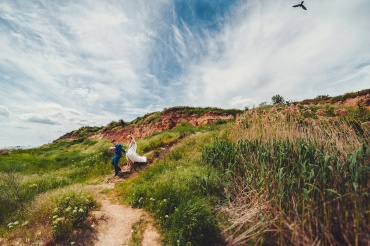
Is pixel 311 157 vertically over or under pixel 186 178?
over

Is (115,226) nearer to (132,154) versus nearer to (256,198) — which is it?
(256,198)

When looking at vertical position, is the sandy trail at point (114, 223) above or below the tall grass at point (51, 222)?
below

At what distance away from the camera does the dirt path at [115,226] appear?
14.5 ft

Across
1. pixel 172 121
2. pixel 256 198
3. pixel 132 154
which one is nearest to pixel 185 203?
pixel 256 198

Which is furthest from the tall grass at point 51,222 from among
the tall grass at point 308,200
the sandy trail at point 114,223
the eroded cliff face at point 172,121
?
the eroded cliff face at point 172,121

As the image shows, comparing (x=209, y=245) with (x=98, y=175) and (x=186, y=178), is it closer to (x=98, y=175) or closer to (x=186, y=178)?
(x=186, y=178)

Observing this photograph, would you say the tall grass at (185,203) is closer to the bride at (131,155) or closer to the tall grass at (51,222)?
the tall grass at (51,222)

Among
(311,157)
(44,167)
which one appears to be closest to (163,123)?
(44,167)

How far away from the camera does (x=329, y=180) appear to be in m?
3.69

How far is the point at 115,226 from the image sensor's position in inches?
199

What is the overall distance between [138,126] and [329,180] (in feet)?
97.1

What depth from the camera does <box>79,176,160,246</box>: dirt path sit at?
4.43 meters

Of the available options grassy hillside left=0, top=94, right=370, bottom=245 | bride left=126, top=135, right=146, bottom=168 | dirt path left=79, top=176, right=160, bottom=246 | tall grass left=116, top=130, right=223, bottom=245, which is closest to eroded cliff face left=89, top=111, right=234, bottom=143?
bride left=126, top=135, right=146, bottom=168

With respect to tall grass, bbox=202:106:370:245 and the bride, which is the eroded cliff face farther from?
tall grass, bbox=202:106:370:245
